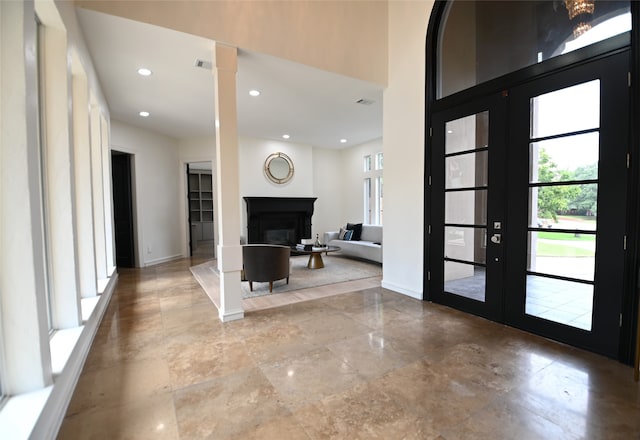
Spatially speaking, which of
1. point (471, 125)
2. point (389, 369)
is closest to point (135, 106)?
point (471, 125)

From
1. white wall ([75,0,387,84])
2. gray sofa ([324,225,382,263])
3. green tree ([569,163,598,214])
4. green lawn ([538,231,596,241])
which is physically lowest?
gray sofa ([324,225,382,263])

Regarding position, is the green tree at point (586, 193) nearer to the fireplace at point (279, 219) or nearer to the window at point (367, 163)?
the window at point (367, 163)

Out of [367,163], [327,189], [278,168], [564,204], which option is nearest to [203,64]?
[564,204]

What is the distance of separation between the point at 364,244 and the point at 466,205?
11.2ft

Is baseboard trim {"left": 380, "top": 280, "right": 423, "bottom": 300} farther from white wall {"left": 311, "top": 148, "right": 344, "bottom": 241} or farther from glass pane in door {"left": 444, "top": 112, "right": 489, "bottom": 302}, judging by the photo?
white wall {"left": 311, "top": 148, "right": 344, "bottom": 241}

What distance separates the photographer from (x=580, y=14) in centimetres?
263

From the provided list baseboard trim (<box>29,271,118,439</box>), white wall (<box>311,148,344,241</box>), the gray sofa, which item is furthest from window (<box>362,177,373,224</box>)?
baseboard trim (<box>29,271,118,439</box>)

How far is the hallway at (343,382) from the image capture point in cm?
164

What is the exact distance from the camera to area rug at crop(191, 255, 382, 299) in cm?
454

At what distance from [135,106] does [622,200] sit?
6.39 meters

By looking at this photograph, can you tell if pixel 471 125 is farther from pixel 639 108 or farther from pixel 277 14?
pixel 277 14

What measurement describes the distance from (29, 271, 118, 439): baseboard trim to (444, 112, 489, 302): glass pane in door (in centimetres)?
365

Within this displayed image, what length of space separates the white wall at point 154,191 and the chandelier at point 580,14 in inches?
273

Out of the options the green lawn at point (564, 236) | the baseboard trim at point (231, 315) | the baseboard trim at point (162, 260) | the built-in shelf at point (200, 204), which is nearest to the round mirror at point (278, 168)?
the baseboard trim at point (162, 260)
